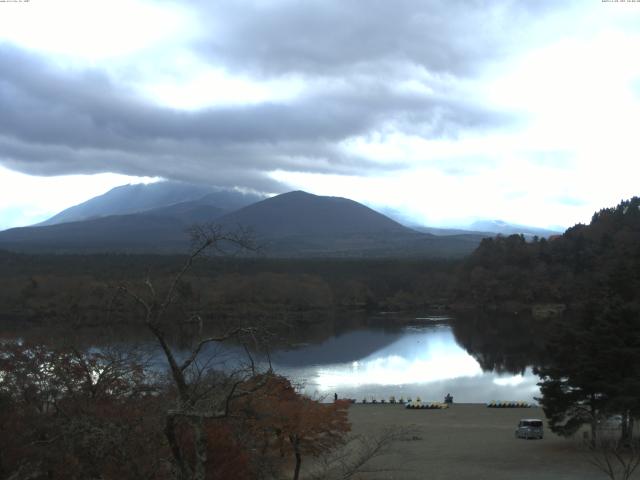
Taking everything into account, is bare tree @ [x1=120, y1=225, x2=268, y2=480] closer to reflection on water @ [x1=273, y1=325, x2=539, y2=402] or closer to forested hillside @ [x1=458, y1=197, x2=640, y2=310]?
A: reflection on water @ [x1=273, y1=325, x2=539, y2=402]

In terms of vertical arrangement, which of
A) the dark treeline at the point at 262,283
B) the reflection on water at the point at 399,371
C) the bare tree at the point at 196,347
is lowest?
the reflection on water at the point at 399,371

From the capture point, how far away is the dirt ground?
13.8 meters

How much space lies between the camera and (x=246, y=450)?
29.4ft

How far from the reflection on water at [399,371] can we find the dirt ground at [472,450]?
412cm

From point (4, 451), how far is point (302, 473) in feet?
25.2

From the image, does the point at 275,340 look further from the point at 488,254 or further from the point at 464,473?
the point at 488,254

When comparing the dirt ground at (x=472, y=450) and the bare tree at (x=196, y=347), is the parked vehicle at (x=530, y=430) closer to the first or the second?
the dirt ground at (x=472, y=450)

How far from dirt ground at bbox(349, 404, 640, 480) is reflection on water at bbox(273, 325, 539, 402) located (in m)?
4.12

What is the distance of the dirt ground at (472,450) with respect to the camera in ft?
45.1

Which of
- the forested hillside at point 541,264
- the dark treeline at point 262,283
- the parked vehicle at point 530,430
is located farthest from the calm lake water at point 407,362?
the forested hillside at point 541,264

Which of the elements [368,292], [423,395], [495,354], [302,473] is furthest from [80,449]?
[368,292]

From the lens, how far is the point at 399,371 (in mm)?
35781

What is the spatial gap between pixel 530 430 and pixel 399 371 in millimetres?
17903

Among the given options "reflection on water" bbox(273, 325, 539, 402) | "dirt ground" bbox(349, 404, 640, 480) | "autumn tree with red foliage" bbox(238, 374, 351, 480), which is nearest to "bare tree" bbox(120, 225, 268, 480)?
"autumn tree with red foliage" bbox(238, 374, 351, 480)
